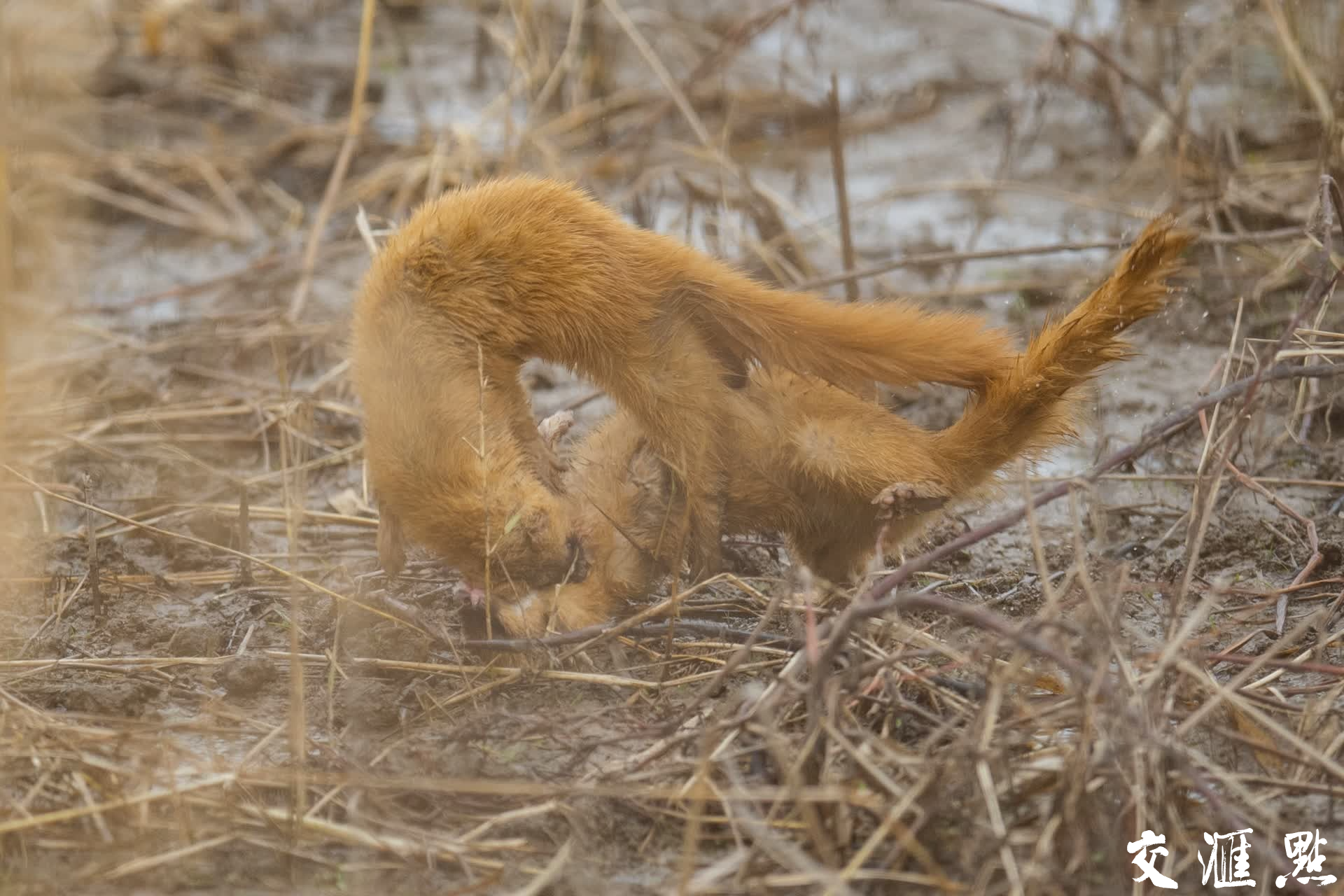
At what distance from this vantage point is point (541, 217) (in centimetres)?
355

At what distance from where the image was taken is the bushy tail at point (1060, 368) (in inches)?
130

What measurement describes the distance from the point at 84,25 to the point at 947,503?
701 centimetres

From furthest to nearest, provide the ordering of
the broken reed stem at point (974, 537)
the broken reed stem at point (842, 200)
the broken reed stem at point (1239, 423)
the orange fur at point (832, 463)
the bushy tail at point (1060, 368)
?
the broken reed stem at point (842, 200) < the orange fur at point (832, 463) < the bushy tail at point (1060, 368) < the broken reed stem at point (1239, 423) < the broken reed stem at point (974, 537)

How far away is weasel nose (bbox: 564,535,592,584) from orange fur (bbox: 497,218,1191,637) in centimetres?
2

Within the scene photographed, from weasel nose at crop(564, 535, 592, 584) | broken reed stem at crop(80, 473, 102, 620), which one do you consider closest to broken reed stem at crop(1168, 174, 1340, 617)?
weasel nose at crop(564, 535, 592, 584)

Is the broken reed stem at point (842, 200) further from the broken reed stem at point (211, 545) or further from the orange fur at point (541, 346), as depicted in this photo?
the broken reed stem at point (211, 545)

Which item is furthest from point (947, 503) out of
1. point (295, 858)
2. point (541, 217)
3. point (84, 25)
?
point (84, 25)

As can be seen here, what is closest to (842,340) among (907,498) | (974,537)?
(907,498)

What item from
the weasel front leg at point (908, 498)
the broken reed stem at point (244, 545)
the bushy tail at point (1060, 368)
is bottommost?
the broken reed stem at point (244, 545)

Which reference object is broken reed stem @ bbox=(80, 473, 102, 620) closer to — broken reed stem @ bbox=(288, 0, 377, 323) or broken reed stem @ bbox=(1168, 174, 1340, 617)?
broken reed stem @ bbox=(288, 0, 377, 323)

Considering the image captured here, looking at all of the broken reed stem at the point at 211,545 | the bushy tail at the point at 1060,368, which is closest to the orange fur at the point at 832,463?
the bushy tail at the point at 1060,368

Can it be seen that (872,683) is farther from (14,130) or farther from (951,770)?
(14,130)

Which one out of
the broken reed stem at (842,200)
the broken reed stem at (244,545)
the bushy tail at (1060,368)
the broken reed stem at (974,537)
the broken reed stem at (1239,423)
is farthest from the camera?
the broken reed stem at (842,200)

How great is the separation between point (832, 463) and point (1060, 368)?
1.94ft
